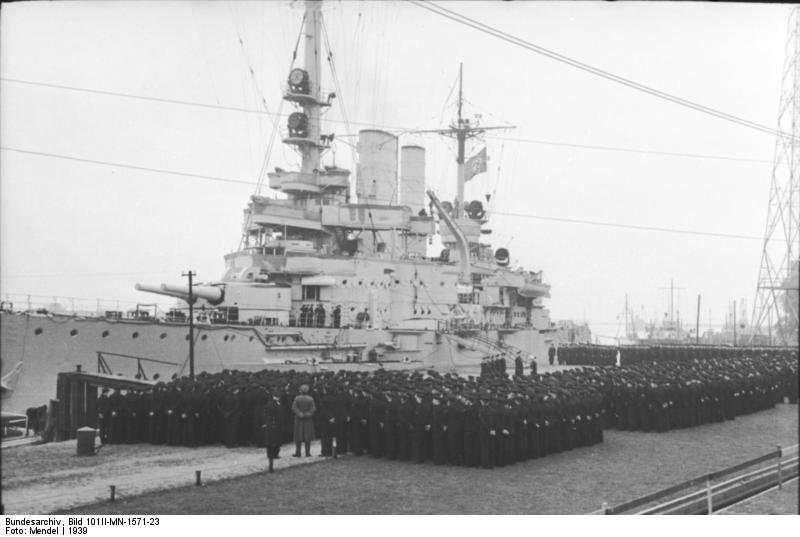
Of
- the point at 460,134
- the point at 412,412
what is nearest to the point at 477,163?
the point at 460,134

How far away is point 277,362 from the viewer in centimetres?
2091

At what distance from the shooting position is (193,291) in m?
20.0

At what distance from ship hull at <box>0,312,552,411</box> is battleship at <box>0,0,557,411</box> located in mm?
30

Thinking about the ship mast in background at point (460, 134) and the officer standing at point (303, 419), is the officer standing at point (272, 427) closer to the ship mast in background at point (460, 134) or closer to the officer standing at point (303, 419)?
the officer standing at point (303, 419)

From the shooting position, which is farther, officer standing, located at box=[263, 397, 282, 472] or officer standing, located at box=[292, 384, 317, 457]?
officer standing, located at box=[292, 384, 317, 457]

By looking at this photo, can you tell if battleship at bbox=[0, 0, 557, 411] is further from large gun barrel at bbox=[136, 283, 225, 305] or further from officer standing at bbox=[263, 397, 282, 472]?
officer standing at bbox=[263, 397, 282, 472]

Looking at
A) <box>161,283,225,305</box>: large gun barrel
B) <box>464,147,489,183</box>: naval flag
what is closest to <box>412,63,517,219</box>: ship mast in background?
<box>464,147,489,183</box>: naval flag

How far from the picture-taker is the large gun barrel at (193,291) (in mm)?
19461

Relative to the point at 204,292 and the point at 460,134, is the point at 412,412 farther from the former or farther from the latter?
the point at 460,134

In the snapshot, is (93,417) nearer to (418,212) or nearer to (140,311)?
(140,311)

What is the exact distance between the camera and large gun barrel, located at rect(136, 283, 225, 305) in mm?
19461

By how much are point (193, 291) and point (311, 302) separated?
484 centimetres

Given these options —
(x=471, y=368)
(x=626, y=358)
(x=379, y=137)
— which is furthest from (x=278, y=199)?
(x=626, y=358)
